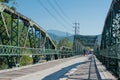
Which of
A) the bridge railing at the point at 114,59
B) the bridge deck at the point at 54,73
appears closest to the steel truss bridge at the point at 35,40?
the bridge railing at the point at 114,59

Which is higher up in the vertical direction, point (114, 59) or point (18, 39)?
point (18, 39)

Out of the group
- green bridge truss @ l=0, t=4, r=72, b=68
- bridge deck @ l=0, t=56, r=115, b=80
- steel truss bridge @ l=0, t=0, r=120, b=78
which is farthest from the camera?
green bridge truss @ l=0, t=4, r=72, b=68

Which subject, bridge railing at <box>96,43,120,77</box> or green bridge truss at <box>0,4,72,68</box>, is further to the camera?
green bridge truss at <box>0,4,72,68</box>

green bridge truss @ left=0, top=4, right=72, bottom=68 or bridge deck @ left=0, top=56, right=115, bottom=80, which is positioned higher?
green bridge truss @ left=0, top=4, right=72, bottom=68

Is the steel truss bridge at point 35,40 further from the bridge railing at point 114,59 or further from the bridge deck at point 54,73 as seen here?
the bridge deck at point 54,73

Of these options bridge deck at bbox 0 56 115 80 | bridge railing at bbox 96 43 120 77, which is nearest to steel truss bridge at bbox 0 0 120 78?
bridge railing at bbox 96 43 120 77

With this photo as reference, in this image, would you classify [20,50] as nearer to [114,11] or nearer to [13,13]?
[13,13]

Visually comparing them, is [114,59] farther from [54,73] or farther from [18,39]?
[18,39]

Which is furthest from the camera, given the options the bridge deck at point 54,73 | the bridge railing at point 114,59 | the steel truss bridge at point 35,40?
the steel truss bridge at point 35,40

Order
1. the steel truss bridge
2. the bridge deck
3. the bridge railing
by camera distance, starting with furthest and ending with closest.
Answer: the steel truss bridge
the bridge deck
the bridge railing

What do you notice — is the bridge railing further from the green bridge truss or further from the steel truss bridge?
the green bridge truss

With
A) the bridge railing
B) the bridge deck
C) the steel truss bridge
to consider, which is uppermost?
the steel truss bridge

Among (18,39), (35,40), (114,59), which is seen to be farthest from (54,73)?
(35,40)

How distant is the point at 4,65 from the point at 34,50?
7535 millimetres
